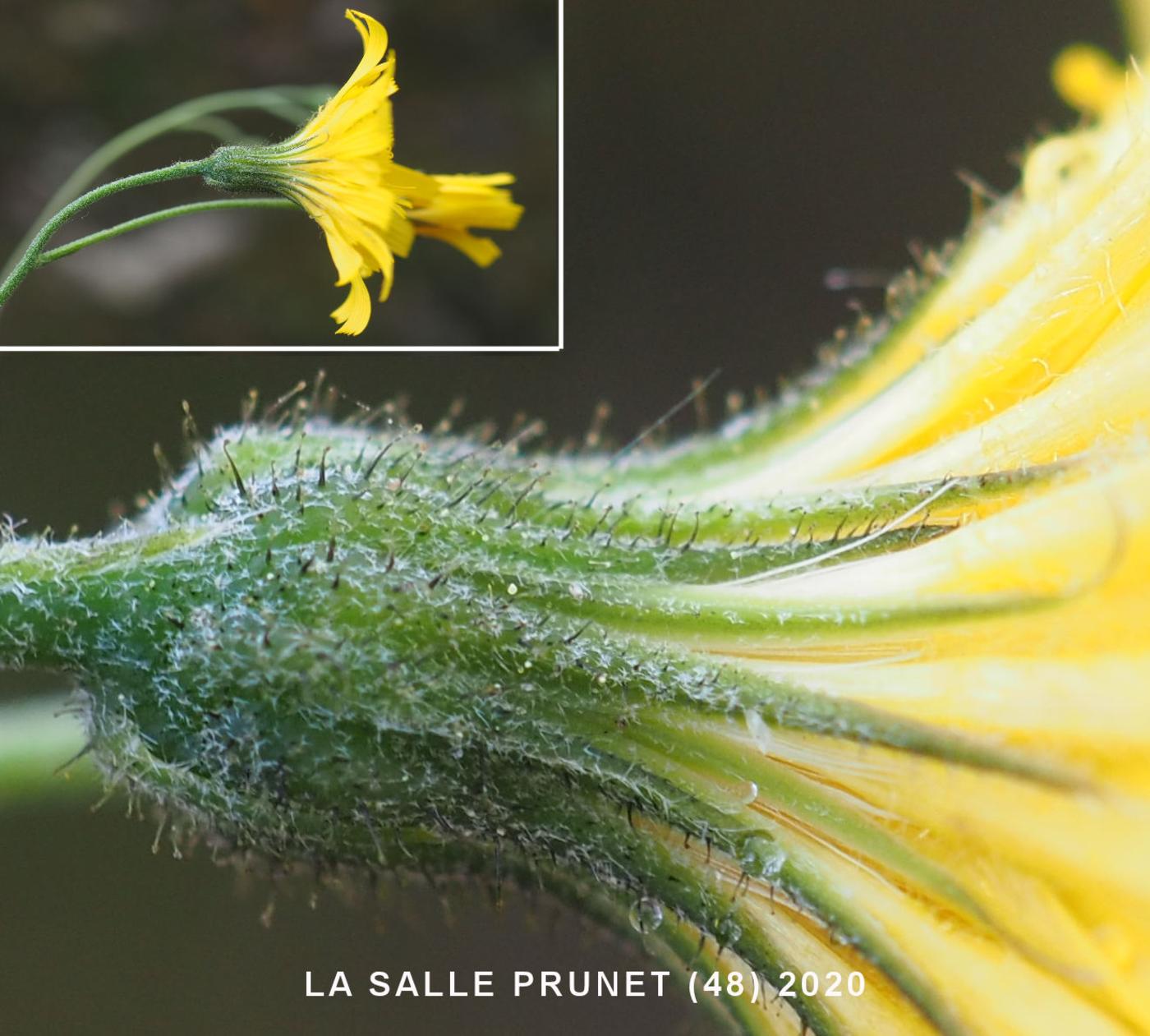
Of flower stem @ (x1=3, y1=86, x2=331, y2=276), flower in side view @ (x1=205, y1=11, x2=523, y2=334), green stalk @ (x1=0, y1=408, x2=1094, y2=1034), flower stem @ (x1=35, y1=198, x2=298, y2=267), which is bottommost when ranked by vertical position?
green stalk @ (x1=0, y1=408, x2=1094, y2=1034)

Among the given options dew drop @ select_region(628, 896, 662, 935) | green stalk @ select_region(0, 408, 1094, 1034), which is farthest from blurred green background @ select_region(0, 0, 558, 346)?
dew drop @ select_region(628, 896, 662, 935)

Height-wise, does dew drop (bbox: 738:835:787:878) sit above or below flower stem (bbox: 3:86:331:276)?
below

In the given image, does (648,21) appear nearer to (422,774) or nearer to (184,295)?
(184,295)

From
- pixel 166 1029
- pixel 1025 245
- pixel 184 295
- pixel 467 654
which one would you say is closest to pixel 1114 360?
pixel 1025 245

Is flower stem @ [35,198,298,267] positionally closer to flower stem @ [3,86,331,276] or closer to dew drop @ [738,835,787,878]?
flower stem @ [3,86,331,276]

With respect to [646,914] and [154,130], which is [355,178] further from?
[646,914]

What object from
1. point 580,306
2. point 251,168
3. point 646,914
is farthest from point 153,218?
point 646,914
